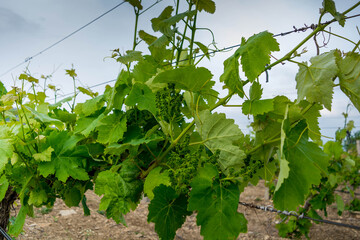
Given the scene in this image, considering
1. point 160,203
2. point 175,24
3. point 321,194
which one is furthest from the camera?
point 321,194

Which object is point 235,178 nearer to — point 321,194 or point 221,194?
point 221,194

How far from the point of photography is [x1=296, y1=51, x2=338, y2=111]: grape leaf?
0.64m

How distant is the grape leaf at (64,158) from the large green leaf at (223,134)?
0.48 metres

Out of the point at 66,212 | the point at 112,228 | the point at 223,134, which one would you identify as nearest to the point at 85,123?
the point at 223,134

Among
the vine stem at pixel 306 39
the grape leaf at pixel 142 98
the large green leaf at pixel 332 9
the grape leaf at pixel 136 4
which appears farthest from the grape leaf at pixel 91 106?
the large green leaf at pixel 332 9

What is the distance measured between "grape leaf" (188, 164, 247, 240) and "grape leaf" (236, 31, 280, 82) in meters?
0.26

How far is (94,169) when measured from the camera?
108cm

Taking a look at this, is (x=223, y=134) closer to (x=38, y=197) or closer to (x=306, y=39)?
(x=306, y=39)

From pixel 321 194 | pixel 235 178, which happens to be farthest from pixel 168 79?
pixel 321 194

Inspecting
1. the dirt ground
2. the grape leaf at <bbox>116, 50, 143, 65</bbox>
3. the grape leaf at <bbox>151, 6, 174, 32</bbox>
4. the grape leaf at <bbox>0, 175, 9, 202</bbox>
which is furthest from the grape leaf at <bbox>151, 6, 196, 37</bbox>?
the dirt ground

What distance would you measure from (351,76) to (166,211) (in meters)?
0.59

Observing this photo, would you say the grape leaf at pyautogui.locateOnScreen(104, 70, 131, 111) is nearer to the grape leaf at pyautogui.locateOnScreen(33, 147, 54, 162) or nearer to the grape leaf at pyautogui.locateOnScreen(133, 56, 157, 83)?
the grape leaf at pyautogui.locateOnScreen(133, 56, 157, 83)

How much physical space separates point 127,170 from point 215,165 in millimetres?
289

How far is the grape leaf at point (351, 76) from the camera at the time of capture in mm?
666
